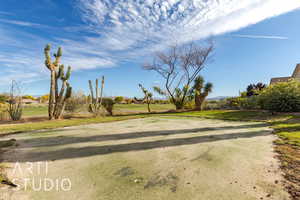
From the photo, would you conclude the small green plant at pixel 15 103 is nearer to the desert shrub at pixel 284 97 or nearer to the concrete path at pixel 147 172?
the concrete path at pixel 147 172

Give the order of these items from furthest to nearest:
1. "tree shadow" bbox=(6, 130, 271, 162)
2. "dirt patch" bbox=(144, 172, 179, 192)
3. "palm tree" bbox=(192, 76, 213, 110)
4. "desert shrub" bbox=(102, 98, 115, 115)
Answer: "palm tree" bbox=(192, 76, 213, 110) < "desert shrub" bbox=(102, 98, 115, 115) < "tree shadow" bbox=(6, 130, 271, 162) < "dirt patch" bbox=(144, 172, 179, 192)

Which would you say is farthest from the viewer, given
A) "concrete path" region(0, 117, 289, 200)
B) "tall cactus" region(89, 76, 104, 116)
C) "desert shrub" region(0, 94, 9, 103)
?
"tall cactus" region(89, 76, 104, 116)

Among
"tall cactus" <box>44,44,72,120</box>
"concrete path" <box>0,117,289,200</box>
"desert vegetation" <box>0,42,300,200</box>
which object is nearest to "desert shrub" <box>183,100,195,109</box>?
"desert vegetation" <box>0,42,300,200</box>

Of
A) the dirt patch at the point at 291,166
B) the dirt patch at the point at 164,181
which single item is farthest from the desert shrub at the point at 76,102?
the dirt patch at the point at 291,166

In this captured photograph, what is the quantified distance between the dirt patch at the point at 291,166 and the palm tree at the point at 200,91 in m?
10.7

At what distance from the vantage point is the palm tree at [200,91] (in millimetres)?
13312

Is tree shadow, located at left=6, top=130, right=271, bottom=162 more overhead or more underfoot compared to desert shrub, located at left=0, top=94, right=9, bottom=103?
more underfoot

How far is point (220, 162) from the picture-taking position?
7.33 feet

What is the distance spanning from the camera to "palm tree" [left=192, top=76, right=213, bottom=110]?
13.3m

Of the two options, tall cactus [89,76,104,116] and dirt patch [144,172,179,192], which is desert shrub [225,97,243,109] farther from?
dirt patch [144,172,179,192]

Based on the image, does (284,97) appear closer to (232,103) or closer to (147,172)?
(232,103)

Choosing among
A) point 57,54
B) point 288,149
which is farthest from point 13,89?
point 288,149

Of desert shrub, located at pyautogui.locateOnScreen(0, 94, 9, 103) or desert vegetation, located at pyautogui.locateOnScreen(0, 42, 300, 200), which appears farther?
desert shrub, located at pyautogui.locateOnScreen(0, 94, 9, 103)

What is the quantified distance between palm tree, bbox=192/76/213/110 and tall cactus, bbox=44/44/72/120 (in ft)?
36.4
